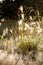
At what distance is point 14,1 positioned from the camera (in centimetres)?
444

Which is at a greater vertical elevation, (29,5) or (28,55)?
(29,5)

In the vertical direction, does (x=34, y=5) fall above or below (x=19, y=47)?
above

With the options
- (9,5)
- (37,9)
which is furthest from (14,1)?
(37,9)

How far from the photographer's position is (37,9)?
4.47m

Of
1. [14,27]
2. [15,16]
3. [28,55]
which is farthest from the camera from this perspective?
[15,16]

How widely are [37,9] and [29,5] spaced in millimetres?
170

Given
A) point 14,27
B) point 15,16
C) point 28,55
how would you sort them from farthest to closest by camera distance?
point 15,16, point 14,27, point 28,55

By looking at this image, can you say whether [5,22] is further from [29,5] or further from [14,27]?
[29,5]

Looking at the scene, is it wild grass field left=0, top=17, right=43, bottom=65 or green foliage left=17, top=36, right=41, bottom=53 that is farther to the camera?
green foliage left=17, top=36, right=41, bottom=53

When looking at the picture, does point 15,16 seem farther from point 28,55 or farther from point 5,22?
point 28,55

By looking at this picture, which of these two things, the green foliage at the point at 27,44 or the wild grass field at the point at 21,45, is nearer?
the wild grass field at the point at 21,45

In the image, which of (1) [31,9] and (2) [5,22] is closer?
(2) [5,22]

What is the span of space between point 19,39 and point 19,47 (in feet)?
0.45

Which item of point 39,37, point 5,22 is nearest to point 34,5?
point 5,22
